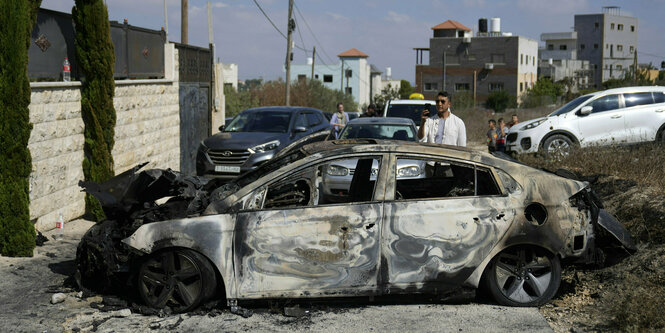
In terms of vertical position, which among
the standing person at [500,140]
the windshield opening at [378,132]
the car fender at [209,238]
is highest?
the windshield opening at [378,132]

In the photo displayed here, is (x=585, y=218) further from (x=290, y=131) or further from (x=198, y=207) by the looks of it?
(x=290, y=131)

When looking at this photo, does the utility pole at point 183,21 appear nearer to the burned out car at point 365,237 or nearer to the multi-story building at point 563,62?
the burned out car at point 365,237

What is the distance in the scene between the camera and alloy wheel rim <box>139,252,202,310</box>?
6.45m

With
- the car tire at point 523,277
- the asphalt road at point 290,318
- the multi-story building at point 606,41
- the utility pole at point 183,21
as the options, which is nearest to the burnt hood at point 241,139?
the asphalt road at point 290,318

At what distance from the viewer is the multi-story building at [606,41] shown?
11938 cm

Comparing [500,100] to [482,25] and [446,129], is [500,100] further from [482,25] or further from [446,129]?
[446,129]

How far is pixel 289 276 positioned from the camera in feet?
21.0

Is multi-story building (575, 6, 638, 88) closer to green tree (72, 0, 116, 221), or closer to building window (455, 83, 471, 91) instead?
building window (455, 83, 471, 91)

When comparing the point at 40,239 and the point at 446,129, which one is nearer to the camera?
the point at 40,239

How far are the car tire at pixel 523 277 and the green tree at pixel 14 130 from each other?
18.9ft

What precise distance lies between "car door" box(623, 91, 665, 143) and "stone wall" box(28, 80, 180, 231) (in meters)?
11.6

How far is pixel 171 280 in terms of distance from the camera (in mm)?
6469

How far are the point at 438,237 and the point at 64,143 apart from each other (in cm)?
713

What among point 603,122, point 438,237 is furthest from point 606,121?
point 438,237
